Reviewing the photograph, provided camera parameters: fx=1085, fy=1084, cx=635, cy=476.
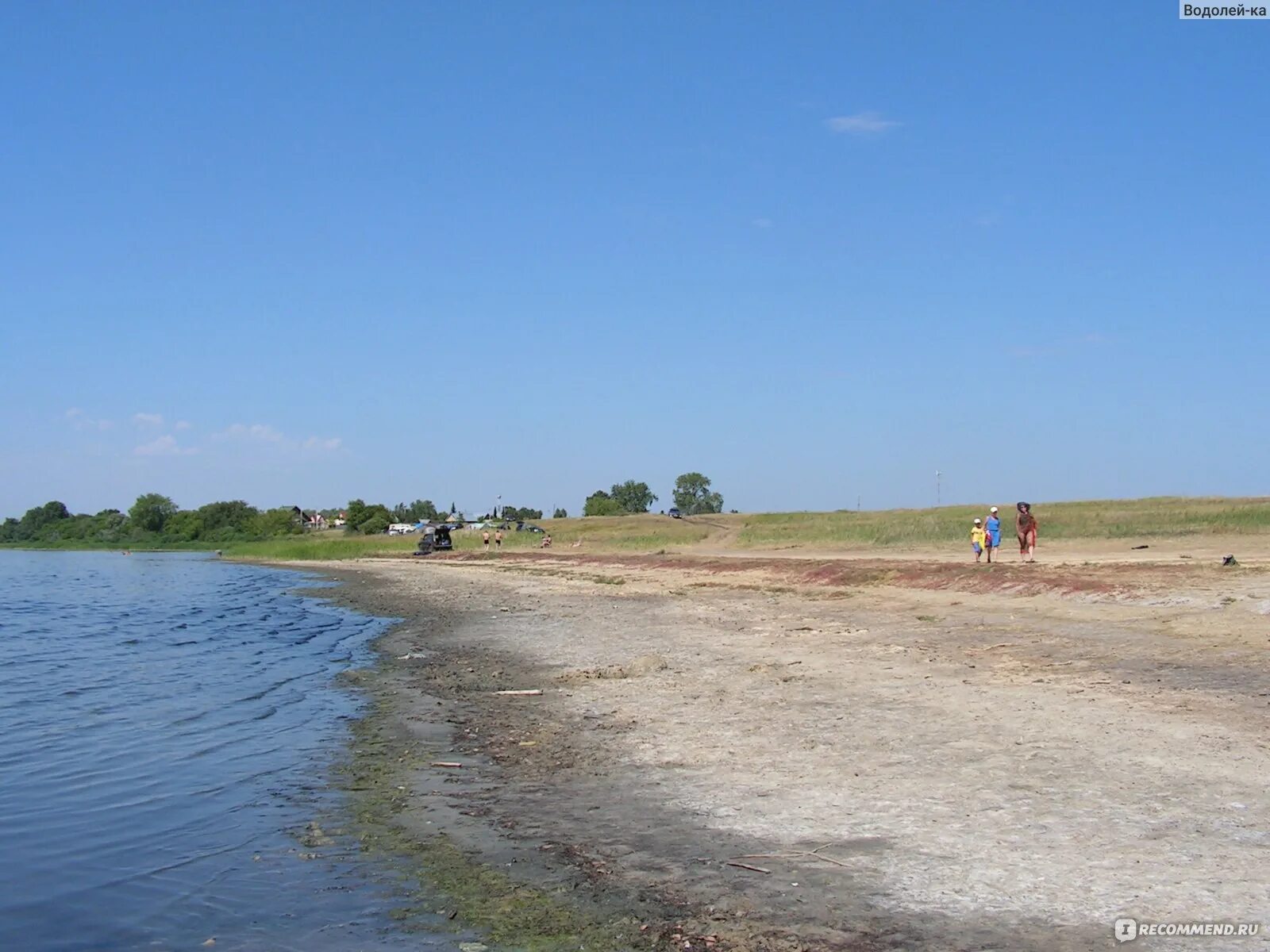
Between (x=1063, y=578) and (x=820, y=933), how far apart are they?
64.5ft

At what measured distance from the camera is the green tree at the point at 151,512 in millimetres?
187875

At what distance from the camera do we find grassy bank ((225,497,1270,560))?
162ft

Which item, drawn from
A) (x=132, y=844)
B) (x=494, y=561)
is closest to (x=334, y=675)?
(x=132, y=844)

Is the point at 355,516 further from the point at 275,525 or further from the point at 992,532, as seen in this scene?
the point at 992,532

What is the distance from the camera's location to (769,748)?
436 inches

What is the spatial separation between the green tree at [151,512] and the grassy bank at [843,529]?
249 feet

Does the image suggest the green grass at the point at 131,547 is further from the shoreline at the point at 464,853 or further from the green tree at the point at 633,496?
the shoreline at the point at 464,853

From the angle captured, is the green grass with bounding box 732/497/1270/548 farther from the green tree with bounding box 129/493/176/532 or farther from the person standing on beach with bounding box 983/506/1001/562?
the green tree with bounding box 129/493/176/532

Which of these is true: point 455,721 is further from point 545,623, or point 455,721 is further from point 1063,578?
point 1063,578

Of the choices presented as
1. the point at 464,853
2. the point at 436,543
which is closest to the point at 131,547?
the point at 436,543

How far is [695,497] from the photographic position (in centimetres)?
17425

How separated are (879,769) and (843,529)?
55.4 m

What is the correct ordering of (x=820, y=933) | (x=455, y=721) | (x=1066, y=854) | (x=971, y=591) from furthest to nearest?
1. (x=971, y=591)
2. (x=455, y=721)
3. (x=1066, y=854)
4. (x=820, y=933)

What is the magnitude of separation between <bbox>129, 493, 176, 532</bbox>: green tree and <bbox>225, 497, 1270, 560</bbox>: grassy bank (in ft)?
249
